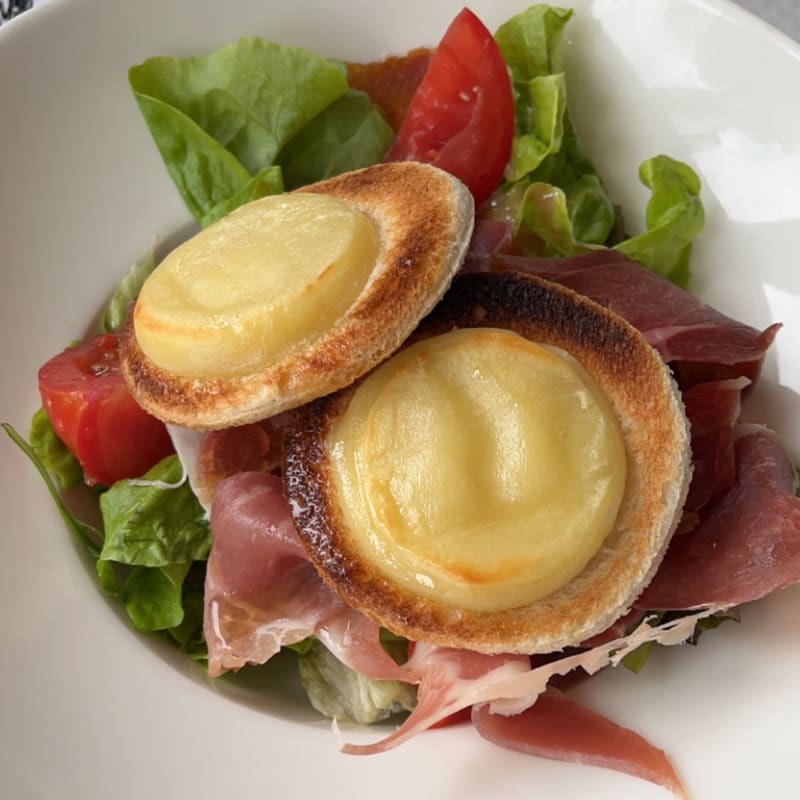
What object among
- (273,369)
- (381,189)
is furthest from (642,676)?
(381,189)

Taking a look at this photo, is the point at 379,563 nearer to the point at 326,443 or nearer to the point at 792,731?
the point at 326,443

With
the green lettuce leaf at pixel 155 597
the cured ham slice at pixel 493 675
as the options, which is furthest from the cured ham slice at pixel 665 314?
the green lettuce leaf at pixel 155 597

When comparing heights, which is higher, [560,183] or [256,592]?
[560,183]

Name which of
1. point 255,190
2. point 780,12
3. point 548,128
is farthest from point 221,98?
point 780,12

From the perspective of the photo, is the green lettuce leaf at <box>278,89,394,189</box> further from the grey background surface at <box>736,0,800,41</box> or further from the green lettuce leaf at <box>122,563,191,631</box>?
the grey background surface at <box>736,0,800,41</box>

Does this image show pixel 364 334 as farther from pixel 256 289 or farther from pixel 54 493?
pixel 54 493

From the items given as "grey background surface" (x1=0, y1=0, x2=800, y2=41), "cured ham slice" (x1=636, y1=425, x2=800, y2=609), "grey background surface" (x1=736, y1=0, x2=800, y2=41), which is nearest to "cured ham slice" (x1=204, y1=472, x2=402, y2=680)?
"cured ham slice" (x1=636, y1=425, x2=800, y2=609)
